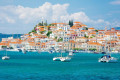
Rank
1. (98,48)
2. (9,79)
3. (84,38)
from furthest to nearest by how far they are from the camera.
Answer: (84,38), (98,48), (9,79)

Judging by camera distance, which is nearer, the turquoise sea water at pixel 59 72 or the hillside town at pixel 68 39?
the turquoise sea water at pixel 59 72

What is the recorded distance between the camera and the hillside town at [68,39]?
14400cm

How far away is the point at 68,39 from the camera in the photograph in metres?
155

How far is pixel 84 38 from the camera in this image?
153 meters

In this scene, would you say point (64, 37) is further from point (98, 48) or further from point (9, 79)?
point (9, 79)

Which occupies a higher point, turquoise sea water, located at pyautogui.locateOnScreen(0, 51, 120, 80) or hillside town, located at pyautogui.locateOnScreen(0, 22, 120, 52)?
hillside town, located at pyautogui.locateOnScreen(0, 22, 120, 52)

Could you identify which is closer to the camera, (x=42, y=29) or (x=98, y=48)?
(x=98, y=48)

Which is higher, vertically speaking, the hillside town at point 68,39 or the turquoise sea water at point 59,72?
the hillside town at point 68,39

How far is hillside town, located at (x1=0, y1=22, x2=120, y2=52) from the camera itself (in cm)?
14400

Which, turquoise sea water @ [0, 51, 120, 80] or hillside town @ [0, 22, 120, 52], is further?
hillside town @ [0, 22, 120, 52]

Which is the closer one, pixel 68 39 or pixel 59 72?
pixel 59 72

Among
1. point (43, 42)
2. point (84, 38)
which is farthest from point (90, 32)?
point (43, 42)

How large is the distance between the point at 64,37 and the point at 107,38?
76.9 ft

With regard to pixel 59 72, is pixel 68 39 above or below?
above
